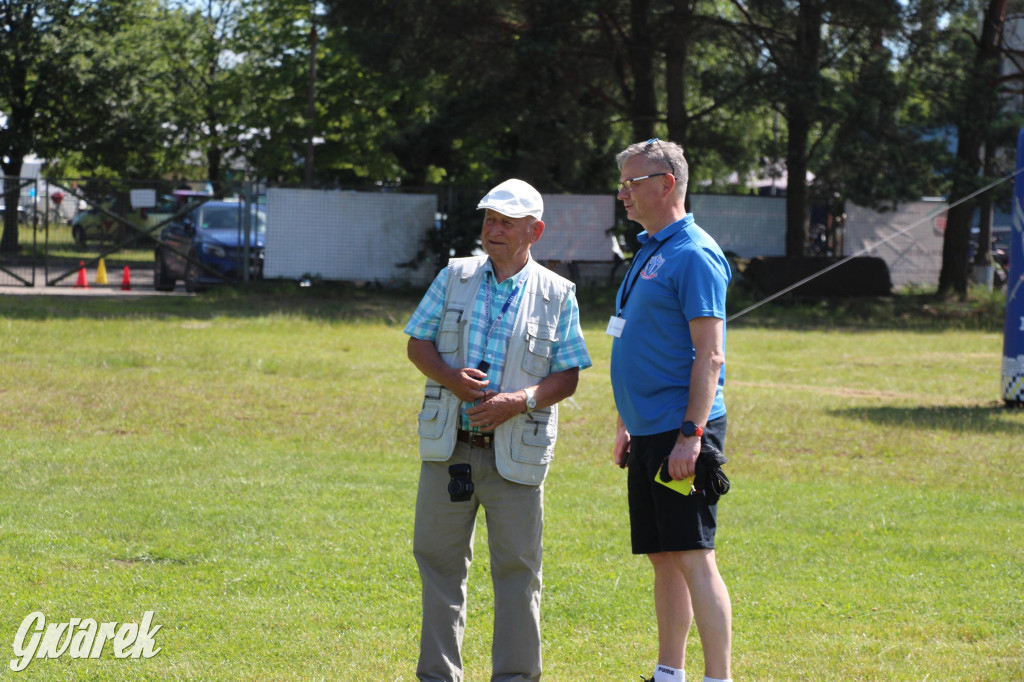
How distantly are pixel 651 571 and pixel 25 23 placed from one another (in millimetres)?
29921

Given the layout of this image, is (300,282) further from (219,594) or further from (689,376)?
(689,376)

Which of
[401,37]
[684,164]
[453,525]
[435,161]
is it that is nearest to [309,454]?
[453,525]

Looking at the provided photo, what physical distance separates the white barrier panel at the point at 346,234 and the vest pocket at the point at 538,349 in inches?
761

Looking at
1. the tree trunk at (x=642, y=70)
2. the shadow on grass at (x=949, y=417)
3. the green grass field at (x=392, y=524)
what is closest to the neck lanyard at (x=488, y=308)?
the green grass field at (x=392, y=524)

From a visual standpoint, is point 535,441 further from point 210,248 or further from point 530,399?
point 210,248

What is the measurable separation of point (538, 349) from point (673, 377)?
519 mm

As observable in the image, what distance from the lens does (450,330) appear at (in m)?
4.19

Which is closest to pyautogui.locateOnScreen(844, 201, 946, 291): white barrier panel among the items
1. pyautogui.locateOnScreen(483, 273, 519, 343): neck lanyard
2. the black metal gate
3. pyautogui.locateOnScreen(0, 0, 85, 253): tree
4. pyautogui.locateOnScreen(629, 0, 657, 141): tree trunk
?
pyautogui.locateOnScreen(629, 0, 657, 141): tree trunk

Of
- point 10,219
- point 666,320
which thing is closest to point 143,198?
point 10,219

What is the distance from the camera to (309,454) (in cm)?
855

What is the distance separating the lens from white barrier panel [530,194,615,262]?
23.8 meters

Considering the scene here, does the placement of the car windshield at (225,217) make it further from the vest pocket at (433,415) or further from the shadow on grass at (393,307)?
the vest pocket at (433,415)

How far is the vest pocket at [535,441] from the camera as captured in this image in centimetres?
408

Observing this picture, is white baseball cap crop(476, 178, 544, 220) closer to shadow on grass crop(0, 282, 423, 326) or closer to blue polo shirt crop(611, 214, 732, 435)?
blue polo shirt crop(611, 214, 732, 435)
